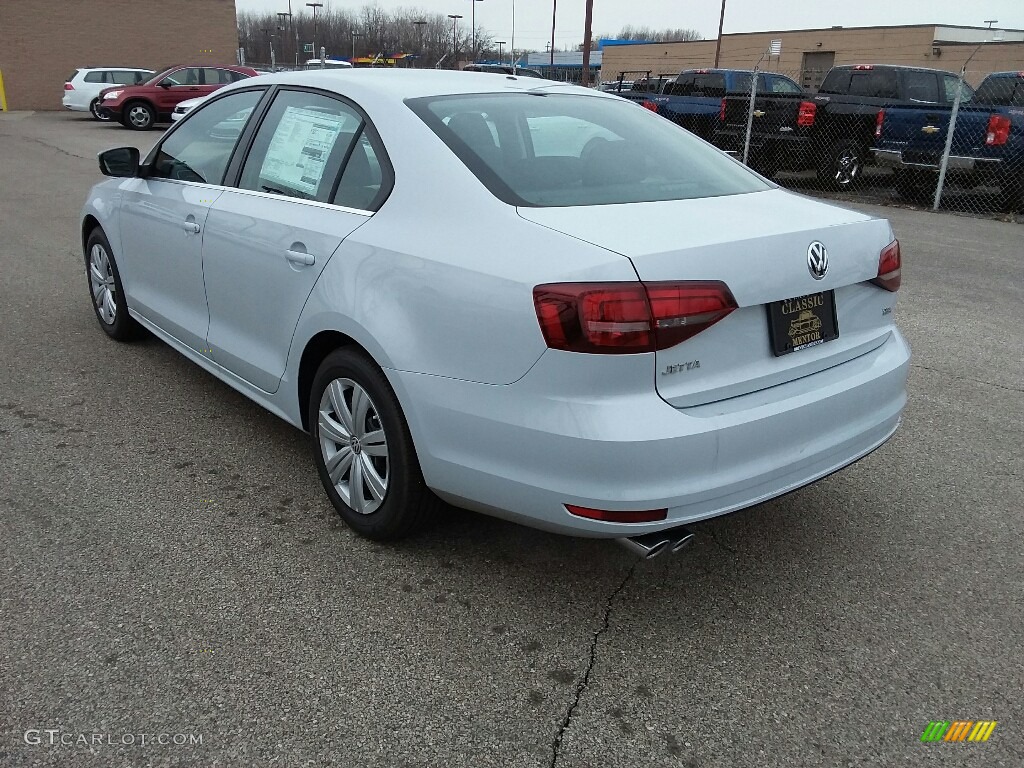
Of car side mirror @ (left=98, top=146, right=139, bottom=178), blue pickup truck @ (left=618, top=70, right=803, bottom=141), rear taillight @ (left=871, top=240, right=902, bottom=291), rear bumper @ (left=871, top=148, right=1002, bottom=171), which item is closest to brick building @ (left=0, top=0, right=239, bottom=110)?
blue pickup truck @ (left=618, top=70, right=803, bottom=141)

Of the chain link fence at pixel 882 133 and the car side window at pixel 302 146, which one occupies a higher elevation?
the car side window at pixel 302 146

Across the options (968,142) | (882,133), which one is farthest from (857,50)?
(968,142)

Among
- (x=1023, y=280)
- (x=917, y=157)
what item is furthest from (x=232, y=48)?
(x=1023, y=280)

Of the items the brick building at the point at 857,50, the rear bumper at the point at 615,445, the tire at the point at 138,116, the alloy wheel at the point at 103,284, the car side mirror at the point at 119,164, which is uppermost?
the brick building at the point at 857,50

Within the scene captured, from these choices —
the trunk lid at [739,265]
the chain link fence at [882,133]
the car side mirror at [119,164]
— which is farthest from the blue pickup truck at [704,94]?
the trunk lid at [739,265]

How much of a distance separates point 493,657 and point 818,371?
1346 millimetres

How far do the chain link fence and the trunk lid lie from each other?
10.2 metres

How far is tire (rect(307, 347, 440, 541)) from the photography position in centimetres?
290

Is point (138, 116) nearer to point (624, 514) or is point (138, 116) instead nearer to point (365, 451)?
point (365, 451)

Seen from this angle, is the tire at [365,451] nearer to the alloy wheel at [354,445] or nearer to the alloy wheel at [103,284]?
the alloy wheel at [354,445]

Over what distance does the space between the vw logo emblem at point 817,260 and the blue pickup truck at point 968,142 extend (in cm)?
1072

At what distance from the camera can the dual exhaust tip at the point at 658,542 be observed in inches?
100

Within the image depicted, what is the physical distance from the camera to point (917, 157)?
1251 centimetres

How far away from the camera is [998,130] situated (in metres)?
11.5
